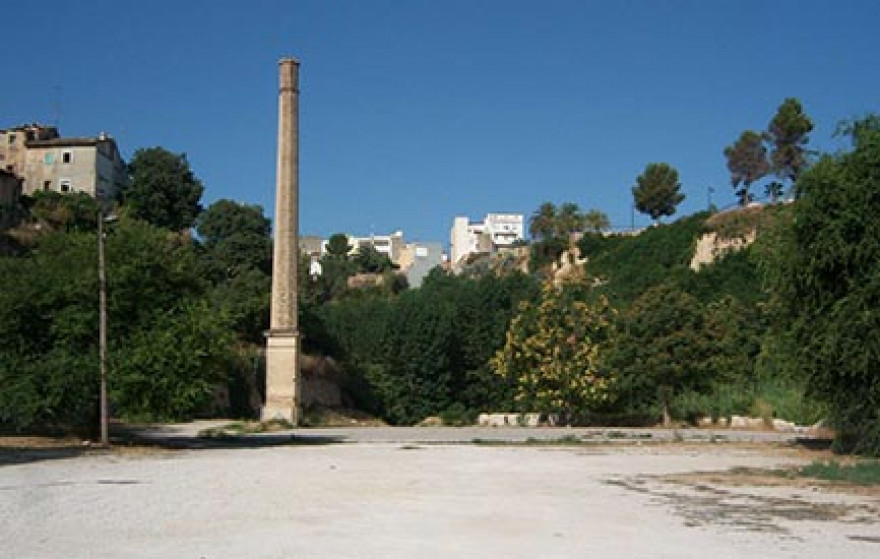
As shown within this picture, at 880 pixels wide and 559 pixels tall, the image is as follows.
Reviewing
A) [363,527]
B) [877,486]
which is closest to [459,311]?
[877,486]

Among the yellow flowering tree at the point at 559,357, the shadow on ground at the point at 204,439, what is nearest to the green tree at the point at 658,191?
the yellow flowering tree at the point at 559,357

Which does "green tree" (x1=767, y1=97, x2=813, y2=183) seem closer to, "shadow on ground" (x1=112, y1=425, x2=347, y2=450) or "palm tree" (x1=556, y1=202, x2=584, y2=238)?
"palm tree" (x1=556, y1=202, x2=584, y2=238)

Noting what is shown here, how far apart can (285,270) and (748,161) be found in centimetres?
5962

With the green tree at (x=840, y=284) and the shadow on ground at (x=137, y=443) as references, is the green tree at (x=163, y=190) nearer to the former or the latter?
the shadow on ground at (x=137, y=443)

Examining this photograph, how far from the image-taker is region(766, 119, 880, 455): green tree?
25.3 meters

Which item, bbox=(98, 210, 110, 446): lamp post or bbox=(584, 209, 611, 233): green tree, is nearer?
bbox=(98, 210, 110, 446): lamp post

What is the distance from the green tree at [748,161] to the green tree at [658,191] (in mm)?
10974

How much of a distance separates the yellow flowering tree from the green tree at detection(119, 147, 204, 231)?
1700 inches

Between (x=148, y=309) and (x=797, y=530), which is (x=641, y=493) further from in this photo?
(x=148, y=309)

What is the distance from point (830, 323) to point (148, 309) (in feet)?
60.4

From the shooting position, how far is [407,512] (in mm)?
14797

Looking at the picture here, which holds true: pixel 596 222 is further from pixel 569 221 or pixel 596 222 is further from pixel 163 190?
pixel 163 190

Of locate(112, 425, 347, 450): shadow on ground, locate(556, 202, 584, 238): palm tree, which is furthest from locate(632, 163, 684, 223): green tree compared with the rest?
locate(112, 425, 347, 450): shadow on ground

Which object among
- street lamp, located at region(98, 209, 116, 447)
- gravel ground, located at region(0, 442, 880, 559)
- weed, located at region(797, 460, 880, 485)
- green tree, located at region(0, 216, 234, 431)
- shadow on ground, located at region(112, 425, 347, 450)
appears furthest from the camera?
shadow on ground, located at region(112, 425, 347, 450)
